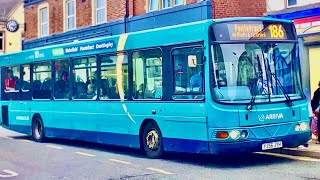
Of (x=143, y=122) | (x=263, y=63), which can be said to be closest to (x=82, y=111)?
→ (x=143, y=122)

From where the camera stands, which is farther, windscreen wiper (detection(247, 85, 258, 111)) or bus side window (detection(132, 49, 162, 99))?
bus side window (detection(132, 49, 162, 99))

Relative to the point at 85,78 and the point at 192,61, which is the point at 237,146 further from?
the point at 85,78

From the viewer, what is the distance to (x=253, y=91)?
1107 cm

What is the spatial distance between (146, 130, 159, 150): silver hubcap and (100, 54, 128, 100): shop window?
4.03 ft

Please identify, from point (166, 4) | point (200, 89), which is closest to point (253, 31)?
point (200, 89)

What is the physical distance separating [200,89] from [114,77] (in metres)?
3.26

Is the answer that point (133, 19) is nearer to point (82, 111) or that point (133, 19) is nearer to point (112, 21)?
point (112, 21)

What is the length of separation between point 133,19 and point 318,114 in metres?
11.3

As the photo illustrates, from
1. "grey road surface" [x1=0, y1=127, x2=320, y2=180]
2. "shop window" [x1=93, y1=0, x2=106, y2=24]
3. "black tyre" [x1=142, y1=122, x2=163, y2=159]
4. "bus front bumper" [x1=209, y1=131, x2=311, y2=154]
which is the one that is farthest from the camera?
"shop window" [x1=93, y1=0, x2=106, y2=24]

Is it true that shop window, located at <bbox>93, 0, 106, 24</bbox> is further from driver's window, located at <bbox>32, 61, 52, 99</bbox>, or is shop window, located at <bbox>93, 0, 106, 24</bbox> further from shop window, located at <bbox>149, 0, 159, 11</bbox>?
driver's window, located at <bbox>32, 61, 52, 99</bbox>

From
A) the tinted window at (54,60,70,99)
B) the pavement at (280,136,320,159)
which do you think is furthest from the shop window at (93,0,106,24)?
the pavement at (280,136,320,159)

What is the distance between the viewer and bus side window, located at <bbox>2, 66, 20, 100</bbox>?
18891 mm

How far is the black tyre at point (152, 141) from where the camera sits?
12500mm

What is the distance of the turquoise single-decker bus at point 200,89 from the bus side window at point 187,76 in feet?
0.07
